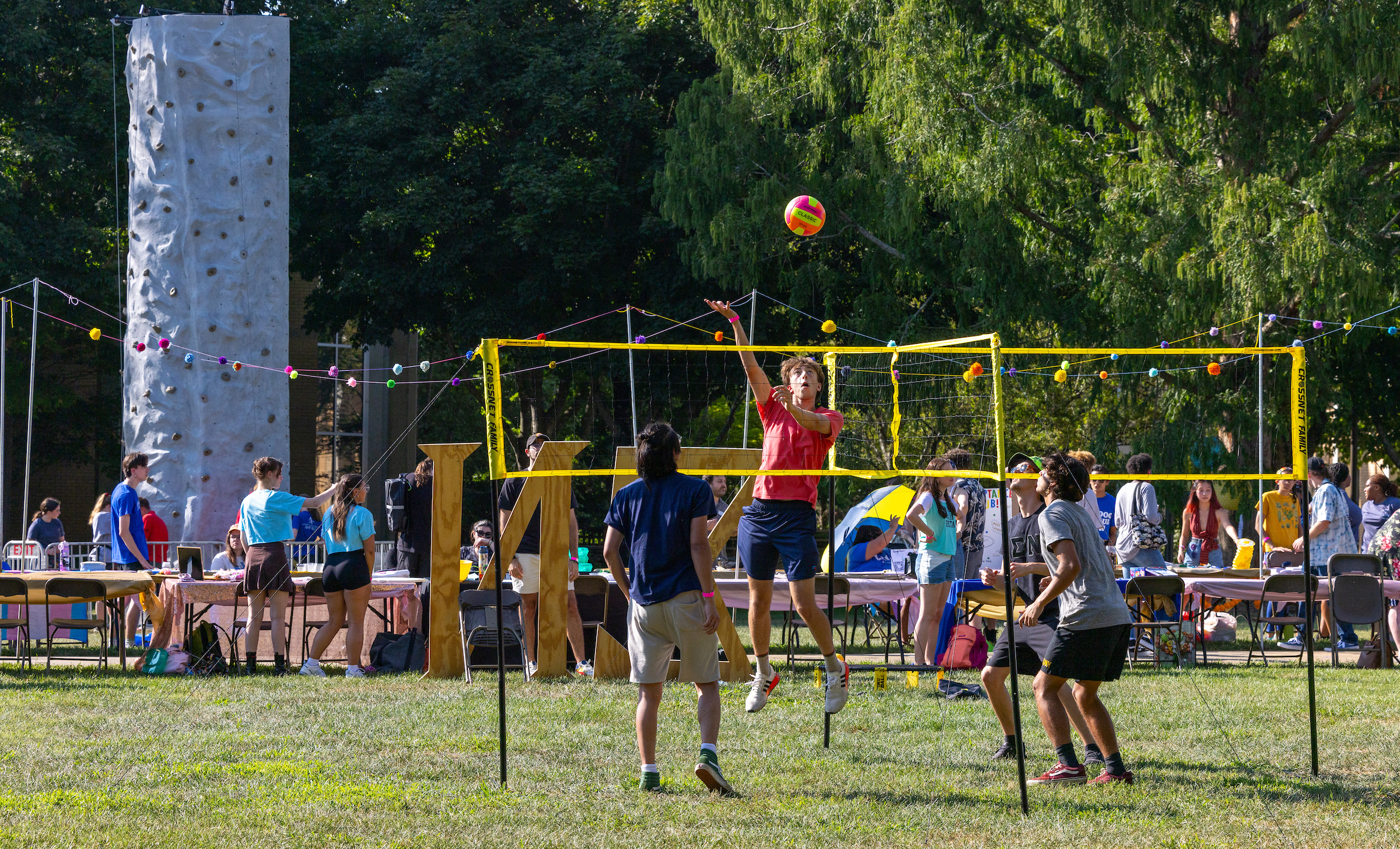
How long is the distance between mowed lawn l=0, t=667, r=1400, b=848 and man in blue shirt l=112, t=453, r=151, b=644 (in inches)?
109

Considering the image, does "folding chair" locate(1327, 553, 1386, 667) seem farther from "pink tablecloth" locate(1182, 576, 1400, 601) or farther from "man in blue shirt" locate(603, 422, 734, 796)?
"man in blue shirt" locate(603, 422, 734, 796)

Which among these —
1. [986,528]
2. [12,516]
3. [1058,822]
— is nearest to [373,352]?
[12,516]

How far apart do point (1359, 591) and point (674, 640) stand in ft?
27.0

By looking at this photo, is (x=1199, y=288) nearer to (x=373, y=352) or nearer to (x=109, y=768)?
(x=109, y=768)

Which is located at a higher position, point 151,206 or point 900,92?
point 900,92

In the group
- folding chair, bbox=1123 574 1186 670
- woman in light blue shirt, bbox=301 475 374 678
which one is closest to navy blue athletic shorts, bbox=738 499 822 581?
folding chair, bbox=1123 574 1186 670

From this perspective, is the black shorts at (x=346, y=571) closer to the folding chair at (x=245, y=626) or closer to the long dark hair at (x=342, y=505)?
the long dark hair at (x=342, y=505)

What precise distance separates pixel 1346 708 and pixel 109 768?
797cm

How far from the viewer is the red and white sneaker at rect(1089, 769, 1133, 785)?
673cm

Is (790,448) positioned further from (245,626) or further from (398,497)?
(245,626)

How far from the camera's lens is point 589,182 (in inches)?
966

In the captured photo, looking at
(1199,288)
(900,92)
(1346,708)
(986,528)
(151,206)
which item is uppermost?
(900,92)

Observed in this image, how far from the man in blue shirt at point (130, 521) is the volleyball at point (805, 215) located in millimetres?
7104

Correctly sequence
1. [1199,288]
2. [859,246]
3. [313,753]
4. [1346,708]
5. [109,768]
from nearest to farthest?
[109,768]
[313,753]
[1346,708]
[1199,288]
[859,246]
